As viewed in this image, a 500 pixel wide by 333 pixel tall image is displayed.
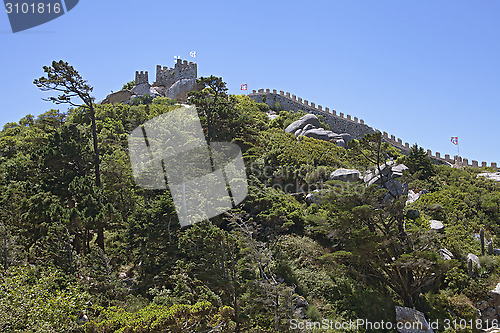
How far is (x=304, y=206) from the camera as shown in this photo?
20.7 metres

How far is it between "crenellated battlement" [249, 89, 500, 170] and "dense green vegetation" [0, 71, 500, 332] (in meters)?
16.6

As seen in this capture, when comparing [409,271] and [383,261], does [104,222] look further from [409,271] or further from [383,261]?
[409,271]

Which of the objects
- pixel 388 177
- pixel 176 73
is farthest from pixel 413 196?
pixel 176 73

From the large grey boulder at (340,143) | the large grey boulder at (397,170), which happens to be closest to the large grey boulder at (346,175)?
the large grey boulder at (397,170)

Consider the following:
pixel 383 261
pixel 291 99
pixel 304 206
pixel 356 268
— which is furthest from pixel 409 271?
pixel 291 99

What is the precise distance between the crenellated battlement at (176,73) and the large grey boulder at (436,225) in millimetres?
33801

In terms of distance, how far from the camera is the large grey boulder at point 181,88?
4411 cm

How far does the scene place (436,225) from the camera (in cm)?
1903

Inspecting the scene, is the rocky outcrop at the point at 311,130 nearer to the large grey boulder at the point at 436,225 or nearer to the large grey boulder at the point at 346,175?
the large grey boulder at the point at 346,175

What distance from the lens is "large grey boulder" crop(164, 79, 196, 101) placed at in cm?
4411

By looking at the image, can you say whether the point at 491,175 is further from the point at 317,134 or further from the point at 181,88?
the point at 181,88

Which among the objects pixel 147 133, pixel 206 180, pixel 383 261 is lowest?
pixel 383 261

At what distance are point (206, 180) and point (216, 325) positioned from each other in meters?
8.28

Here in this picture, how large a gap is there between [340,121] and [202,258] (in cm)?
3041
